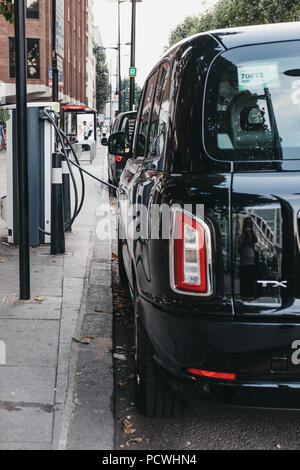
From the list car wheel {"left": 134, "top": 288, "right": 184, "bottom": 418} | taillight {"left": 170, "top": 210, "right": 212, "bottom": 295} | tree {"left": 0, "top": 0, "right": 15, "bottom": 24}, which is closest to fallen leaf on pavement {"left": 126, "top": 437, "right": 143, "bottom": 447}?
car wheel {"left": 134, "top": 288, "right": 184, "bottom": 418}

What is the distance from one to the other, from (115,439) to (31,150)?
5096 mm

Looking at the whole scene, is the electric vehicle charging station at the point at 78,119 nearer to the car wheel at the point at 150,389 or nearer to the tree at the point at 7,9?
the tree at the point at 7,9

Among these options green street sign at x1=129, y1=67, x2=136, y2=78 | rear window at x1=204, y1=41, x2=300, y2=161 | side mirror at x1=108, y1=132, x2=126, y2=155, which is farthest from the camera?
green street sign at x1=129, y1=67, x2=136, y2=78

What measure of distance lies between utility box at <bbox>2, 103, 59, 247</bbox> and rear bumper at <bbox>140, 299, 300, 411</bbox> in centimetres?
521

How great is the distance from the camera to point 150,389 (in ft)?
10.5

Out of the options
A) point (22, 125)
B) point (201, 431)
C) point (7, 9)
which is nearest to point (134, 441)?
point (201, 431)

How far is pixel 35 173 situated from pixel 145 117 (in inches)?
143

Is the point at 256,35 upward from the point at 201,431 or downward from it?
upward

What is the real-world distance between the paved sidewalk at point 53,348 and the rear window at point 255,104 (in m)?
1.59

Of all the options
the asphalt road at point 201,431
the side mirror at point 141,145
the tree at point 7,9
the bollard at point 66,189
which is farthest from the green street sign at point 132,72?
the asphalt road at point 201,431

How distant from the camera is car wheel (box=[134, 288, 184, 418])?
3.15 m

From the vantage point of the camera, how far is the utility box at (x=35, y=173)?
25.2 ft

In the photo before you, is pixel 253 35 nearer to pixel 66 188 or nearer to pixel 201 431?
pixel 201 431

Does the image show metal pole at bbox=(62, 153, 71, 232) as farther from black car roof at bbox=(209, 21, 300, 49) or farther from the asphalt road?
black car roof at bbox=(209, 21, 300, 49)
